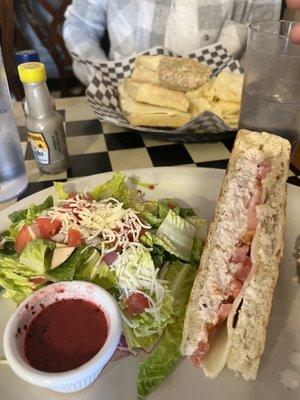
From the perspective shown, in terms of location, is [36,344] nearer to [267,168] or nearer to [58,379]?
[58,379]

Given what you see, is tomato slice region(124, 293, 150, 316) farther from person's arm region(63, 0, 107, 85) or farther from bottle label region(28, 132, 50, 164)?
person's arm region(63, 0, 107, 85)

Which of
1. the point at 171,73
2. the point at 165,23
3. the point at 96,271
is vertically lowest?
the point at 96,271

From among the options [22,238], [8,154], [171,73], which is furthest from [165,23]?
[22,238]

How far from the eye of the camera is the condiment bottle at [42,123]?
1634 millimetres

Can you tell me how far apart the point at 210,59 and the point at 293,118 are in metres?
1.18

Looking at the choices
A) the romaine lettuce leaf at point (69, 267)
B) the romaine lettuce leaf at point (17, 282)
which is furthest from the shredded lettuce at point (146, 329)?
the romaine lettuce leaf at point (17, 282)

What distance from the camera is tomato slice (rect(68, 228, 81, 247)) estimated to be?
118cm

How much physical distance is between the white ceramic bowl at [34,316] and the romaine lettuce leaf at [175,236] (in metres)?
0.29

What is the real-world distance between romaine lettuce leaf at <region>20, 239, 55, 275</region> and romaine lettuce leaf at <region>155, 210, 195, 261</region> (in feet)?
1.13

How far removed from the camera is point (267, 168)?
114cm

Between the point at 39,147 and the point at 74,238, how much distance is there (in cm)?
76

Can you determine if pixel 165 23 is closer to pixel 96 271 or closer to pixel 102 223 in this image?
pixel 102 223

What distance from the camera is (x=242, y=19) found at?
116 inches

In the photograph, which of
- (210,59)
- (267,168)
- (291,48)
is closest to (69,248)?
(267,168)
